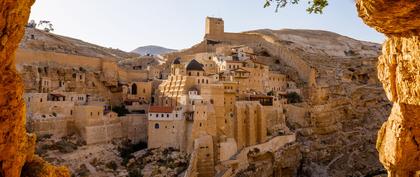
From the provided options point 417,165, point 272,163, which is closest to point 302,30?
point 272,163

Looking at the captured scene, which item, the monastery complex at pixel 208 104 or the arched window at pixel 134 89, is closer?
the monastery complex at pixel 208 104

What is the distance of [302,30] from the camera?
7281 centimetres

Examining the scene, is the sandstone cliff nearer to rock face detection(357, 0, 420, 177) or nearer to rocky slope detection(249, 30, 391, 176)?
rocky slope detection(249, 30, 391, 176)

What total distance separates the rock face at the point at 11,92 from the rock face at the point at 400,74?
16.8ft

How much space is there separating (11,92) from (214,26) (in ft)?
159

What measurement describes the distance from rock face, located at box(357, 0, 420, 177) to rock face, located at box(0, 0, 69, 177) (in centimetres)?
513

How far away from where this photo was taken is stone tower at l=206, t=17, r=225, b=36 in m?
53.4

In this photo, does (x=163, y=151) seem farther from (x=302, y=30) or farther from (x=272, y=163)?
(x=302, y=30)

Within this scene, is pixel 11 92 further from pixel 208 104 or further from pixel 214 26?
pixel 214 26

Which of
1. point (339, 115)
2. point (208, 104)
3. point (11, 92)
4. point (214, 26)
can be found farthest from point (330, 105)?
point (11, 92)

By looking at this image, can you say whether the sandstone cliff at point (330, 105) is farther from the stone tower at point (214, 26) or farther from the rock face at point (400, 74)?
the rock face at point (400, 74)

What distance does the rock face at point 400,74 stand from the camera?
576cm

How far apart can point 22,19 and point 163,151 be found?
20.7 m

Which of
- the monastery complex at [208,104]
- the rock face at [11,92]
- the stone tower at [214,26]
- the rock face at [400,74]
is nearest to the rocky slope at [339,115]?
the monastery complex at [208,104]
